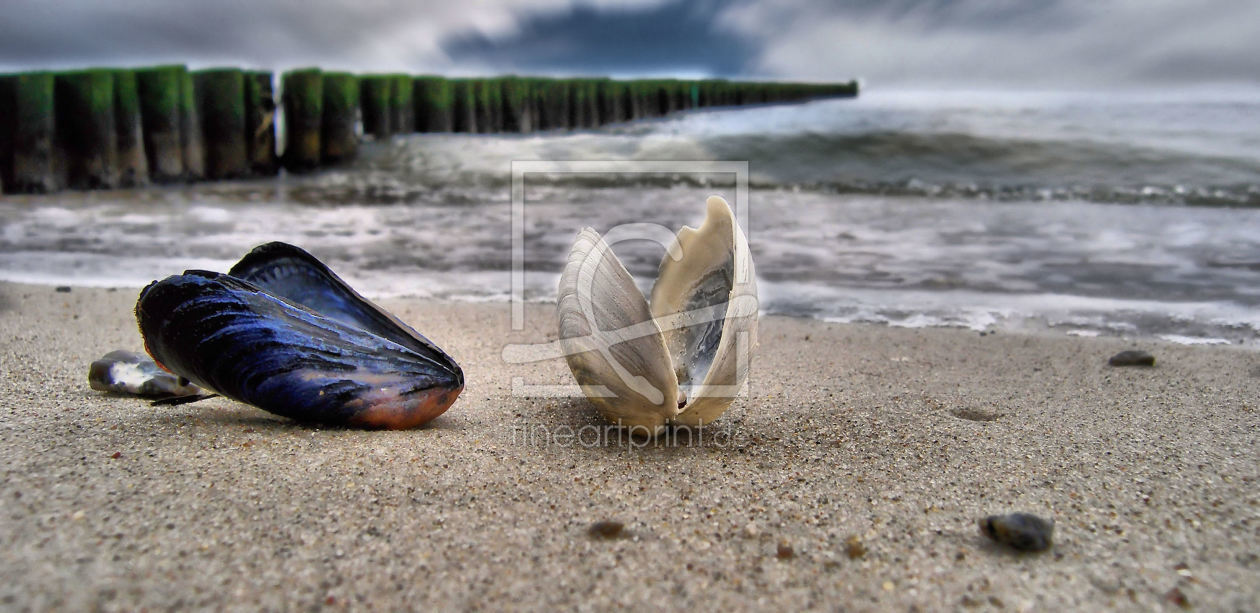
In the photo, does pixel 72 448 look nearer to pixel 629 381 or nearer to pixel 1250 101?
pixel 629 381

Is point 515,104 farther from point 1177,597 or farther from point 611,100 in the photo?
point 1177,597

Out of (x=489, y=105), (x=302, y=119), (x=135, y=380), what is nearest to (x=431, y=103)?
(x=489, y=105)

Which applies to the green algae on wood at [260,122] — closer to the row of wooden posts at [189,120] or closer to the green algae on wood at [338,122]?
the row of wooden posts at [189,120]

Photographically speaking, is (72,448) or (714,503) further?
(72,448)

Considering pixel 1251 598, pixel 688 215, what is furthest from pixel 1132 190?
pixel 1251 598

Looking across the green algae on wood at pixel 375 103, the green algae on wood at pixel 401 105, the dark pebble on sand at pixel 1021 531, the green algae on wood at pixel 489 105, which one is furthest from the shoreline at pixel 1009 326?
the green algae on wood at pixel 489 105
